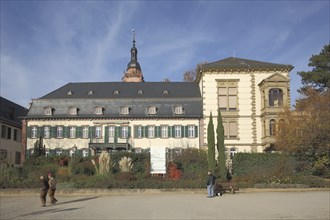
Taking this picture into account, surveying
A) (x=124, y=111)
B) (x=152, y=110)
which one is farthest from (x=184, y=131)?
(x=124, y=111)

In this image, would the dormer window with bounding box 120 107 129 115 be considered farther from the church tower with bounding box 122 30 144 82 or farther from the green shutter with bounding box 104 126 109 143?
the church tower with bounding box 122 30 144 82

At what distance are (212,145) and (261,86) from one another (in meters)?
16.5

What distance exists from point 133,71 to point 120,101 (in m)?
35.0

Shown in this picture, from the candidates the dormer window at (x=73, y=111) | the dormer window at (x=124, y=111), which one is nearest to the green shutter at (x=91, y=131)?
the dormer window at (x=73, y=111)

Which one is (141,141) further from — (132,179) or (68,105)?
(132,179)

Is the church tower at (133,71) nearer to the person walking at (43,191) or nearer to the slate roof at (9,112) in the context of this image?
the slate roof at (9,112)

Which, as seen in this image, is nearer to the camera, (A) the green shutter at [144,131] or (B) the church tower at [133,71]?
(A) the green shutter at [144,131]

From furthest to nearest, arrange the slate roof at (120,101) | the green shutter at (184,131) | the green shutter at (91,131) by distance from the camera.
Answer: the slate roof at (120,101) → the green shutter at (91,131) → the green shutter at (184,131)

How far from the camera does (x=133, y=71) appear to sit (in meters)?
81.8

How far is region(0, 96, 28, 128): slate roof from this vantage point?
4704cm

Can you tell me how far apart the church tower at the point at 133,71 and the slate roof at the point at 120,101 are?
98.5ft

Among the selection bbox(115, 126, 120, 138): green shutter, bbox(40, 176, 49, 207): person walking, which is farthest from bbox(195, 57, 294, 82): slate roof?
bbox(40, 176, 49, 207): person walking

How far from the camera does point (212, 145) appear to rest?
3080cm

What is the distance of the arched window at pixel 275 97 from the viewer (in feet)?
142
